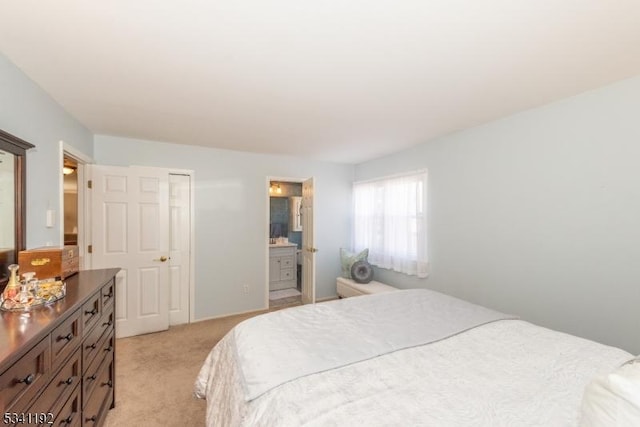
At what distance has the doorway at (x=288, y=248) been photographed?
13.2 feet

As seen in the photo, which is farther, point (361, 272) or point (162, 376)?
point (361, 272)

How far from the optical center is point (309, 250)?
384cm

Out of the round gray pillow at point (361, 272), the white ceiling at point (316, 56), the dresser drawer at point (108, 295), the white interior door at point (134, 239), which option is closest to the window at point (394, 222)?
the round gray pillow at point (361, 272)

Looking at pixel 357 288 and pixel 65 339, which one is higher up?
pixel 65 339

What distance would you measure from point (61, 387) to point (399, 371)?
59.6 inches

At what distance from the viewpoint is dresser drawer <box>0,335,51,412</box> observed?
0.85 metres

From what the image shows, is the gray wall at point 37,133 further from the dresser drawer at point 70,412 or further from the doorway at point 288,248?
the doorway at point 288,248

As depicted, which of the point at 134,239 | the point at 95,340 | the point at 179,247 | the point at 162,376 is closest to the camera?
A: the point at 95,340

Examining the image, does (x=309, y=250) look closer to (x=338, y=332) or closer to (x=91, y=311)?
(x=338, y=332)

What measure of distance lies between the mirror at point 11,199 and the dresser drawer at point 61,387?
59cm

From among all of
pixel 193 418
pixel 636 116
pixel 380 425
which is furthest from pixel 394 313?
pixel 636 116

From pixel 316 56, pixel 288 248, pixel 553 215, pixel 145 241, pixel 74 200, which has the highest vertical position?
pixel 316 56

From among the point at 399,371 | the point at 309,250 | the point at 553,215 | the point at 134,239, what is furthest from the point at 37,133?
the point at 553,215

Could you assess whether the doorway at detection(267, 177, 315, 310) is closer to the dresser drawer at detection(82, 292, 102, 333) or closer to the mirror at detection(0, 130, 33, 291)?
the dresser drawer at detection(82, 292, 102, 333)
